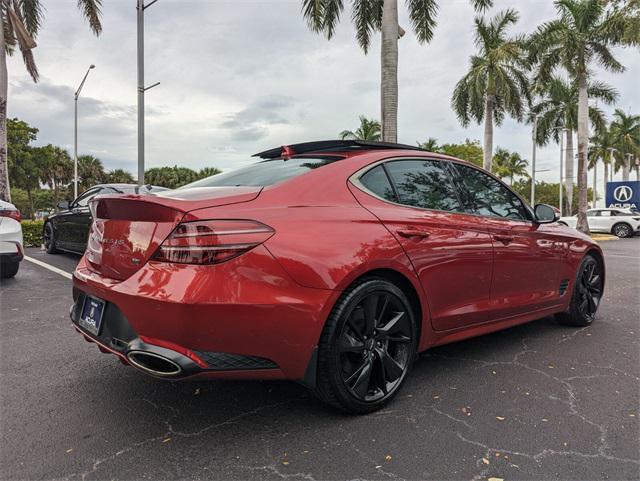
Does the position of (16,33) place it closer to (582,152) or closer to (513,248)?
(513,248)

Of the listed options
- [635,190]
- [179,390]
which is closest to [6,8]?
[179,390]

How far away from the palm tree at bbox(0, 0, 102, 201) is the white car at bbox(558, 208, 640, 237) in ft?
73.0

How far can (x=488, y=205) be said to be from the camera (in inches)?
145

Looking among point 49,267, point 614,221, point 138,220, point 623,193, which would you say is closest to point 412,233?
point 138,220

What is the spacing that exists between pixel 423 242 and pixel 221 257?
1.28m

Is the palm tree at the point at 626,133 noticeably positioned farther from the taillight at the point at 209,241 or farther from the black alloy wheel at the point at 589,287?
the taillight at the point at 209,241

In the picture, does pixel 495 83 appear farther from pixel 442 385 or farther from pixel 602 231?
pixel 442 385

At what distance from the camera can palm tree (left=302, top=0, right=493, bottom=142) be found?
39.4ft

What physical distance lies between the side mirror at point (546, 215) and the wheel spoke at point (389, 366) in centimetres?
200

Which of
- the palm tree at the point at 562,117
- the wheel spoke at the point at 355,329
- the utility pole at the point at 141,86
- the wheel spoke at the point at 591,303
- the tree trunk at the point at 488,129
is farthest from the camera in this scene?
the palm tree at the point at 562,117

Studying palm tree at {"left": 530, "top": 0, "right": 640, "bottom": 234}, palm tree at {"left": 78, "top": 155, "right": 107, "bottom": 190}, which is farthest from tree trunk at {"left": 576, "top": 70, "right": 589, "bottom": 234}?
palm tree at {"left": 78, "top": 155, "right": 107, "bottom": 190}

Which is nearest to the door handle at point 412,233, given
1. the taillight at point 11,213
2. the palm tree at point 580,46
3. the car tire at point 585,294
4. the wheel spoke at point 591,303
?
the car tire at point 585,294

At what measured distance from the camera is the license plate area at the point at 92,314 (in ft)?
8.32

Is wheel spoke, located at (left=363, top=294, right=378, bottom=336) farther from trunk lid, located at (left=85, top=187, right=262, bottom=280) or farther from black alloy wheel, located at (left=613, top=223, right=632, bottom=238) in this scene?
black alloy wheel, located at (left=613, top=223, right=632, bottom=238)
